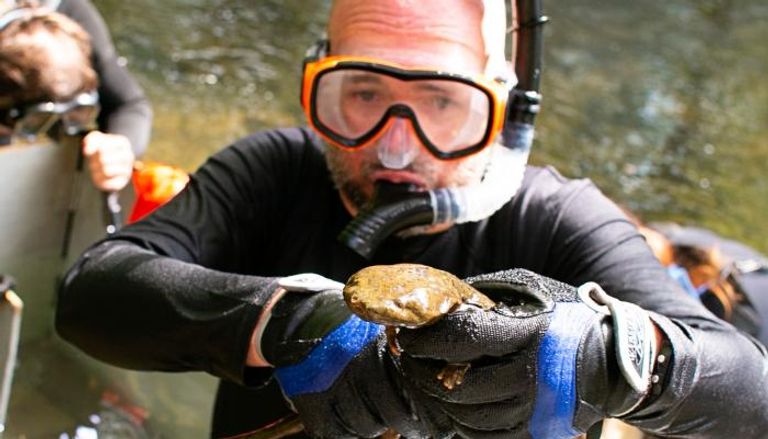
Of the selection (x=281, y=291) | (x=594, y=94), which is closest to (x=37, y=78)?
(x=281, y=291)

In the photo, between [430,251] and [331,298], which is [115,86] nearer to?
[430,251]

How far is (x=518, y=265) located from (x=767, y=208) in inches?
148

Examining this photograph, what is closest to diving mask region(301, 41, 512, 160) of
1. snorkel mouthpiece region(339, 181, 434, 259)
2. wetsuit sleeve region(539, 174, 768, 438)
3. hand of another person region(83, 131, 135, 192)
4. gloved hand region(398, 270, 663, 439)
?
snorkel mouthpiece region(339, 181, 434, 259)

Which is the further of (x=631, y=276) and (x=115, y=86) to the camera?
(x=115, y=86)

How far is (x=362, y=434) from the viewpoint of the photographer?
3.98 feet

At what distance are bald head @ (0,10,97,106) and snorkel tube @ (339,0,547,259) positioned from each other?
4.91 feet

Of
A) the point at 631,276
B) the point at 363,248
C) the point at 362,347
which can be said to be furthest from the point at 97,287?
the point at 631,276

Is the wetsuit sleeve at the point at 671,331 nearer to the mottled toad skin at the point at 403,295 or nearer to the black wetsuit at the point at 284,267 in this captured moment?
the black wetsuit at the point at 284,267

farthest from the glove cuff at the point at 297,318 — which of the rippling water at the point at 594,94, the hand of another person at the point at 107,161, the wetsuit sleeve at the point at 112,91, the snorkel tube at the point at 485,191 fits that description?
the rippling water at the point at 594,94

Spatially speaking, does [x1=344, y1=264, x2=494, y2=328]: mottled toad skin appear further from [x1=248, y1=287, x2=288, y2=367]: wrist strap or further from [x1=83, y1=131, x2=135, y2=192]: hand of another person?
[x1=83, y1=131, x2=135, y2=192]: hand of another person

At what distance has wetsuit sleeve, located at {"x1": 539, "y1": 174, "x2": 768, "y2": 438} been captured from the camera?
120 centimetres

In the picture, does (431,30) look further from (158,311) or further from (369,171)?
(158,311)

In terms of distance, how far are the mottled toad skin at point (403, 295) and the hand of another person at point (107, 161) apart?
1.69 metres

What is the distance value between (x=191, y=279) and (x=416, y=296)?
21.5 inches
